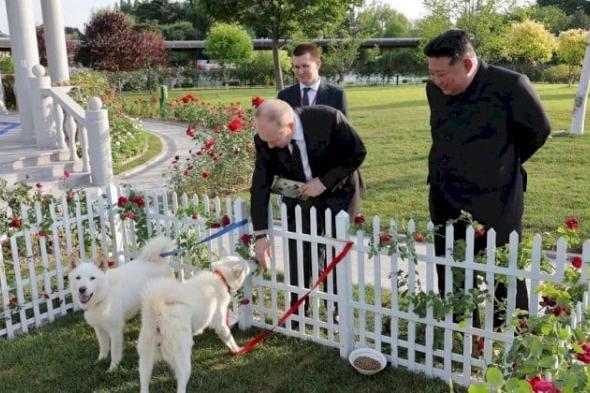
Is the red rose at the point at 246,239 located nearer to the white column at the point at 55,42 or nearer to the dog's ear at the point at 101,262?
the dog's ear at the point at 101,262

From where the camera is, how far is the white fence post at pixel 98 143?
8633 mm

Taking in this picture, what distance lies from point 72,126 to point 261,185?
22.8 feet

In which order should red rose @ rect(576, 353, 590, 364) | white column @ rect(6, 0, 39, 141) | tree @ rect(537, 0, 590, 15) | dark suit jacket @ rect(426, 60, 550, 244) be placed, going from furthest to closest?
tree @ rect(537, 0, 590, 15) < white column @ rect(6, 0, 39, 141) < dark suit jacket @ rect(426, 60, 550, 244) < red rose @ rect(576, 353, 590, 364)

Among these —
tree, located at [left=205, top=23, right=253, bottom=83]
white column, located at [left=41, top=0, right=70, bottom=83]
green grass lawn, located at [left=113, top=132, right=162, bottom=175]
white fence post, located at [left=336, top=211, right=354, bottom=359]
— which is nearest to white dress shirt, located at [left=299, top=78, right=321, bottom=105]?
white fence post, located at [left=336, top=211, right=354, bottom=359]

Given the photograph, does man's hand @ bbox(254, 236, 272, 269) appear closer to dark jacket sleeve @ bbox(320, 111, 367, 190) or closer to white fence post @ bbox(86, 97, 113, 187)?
dark jacket sleeve @ bbox(320, 111, 367, 190)

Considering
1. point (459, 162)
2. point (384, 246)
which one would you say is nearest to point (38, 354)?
point (384, 246)

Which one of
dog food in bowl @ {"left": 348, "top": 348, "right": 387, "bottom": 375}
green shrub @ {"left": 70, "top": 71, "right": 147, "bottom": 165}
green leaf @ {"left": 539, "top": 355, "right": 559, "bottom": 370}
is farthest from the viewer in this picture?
green shrub @ {"left": 70, "top": 71, "right": 147, "bottom": 165}

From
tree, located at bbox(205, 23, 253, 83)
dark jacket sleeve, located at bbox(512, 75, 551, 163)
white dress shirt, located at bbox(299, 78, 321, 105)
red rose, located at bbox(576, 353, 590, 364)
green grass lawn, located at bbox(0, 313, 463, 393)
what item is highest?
tree, located at bbox(205, 23, 253, 83)

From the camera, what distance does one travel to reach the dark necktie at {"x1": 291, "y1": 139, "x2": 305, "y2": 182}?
3.78 meters

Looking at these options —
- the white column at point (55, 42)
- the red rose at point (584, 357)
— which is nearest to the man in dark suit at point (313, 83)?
the red rose at point (584, 357)

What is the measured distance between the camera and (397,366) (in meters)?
3.72

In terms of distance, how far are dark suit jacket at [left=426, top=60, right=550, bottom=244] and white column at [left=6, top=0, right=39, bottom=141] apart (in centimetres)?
904

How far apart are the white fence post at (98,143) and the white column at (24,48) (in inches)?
94.1

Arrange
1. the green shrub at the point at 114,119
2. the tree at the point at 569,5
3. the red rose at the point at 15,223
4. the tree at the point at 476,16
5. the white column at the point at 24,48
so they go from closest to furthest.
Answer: the red rose at the point at 15,223, the white column at the point at 24,48, the green shrub at the point at 114,119, the tree at the point at 476,16, the tree at the point at 569,5
